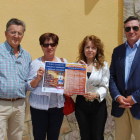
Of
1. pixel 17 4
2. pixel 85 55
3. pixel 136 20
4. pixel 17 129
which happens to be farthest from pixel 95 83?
pixel 17 4

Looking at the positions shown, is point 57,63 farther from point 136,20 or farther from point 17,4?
point 17,4

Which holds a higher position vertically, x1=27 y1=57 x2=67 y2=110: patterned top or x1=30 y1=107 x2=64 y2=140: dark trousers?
x1=27 y1=57 x2=67 y2=110: patterned top

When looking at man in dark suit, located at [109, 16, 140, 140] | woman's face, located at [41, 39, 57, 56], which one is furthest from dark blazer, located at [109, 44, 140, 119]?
woman's face, located at [41, 39, 57, 56]

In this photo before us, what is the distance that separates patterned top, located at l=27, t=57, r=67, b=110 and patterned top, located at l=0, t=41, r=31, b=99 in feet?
0.37

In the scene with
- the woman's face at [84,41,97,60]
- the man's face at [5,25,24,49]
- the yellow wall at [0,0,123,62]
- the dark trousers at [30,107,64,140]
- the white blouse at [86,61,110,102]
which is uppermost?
the yellow wall at [0,0,123,62]

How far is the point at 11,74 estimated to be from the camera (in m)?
2.63

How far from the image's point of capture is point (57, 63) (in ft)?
8.71

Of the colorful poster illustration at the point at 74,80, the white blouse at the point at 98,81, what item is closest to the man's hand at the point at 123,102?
the white blouse at the point at 98,81

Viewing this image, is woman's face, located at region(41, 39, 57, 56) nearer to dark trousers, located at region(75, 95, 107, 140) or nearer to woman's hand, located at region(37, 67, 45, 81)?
woman's hand, located at region(37, 67, 45, 81)

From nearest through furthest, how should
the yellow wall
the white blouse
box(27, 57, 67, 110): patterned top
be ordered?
box(27, 57, 67, 110): patterned top → the white blouse → the yellow wall

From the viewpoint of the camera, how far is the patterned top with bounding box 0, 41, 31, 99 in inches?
102

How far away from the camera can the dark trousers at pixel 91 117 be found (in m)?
2.78

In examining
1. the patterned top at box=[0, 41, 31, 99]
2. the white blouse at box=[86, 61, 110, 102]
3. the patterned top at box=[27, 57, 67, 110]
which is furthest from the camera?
the white blouse at box=[86, 61, 110, 102]

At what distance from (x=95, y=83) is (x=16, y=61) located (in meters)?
1.16
